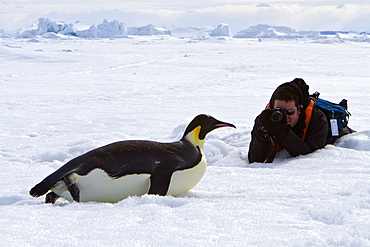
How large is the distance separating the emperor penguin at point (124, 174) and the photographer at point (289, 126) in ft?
3.03

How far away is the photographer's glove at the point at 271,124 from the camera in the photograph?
10.1 feet

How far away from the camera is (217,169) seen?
309 cm

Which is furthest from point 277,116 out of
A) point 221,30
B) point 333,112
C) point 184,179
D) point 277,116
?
point 221,30

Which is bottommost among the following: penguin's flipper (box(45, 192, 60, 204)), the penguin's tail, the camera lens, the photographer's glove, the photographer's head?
penguin's flipper (box(45, 192, 60, 204))

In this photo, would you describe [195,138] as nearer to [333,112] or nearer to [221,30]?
[333,112]

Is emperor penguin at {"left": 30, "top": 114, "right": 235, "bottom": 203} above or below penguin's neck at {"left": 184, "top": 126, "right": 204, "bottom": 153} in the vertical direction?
below

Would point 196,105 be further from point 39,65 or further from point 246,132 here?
point 39,65

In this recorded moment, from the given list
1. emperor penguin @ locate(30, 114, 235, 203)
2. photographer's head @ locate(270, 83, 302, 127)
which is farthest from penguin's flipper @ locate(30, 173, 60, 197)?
photographer's head @ locate(270, 83, 302, 127)

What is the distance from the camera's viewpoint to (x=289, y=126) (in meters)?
3.13

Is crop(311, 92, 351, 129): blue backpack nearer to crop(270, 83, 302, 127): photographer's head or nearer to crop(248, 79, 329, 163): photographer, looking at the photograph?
crop(248, 79, 329, 163): photographer

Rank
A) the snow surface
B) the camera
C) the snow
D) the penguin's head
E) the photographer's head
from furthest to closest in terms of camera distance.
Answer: the snow
the photographer's head
the camera
the penguin's head
the snow surface

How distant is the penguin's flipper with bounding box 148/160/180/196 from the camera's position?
2164mm

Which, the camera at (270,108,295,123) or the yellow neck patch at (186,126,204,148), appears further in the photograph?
the camera at (270,108,295,123)

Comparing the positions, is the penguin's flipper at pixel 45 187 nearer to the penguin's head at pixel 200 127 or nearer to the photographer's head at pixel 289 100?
the penguin's head at pixel 200 127
